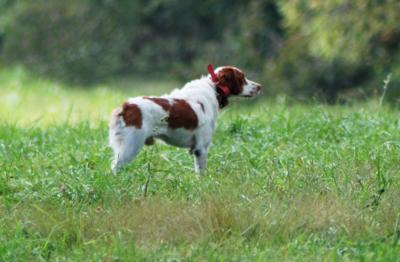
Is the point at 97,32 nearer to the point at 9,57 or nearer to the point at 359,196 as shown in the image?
the point at 9,57

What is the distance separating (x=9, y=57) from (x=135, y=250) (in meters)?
20.5

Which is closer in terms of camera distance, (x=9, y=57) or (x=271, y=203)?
(x=271, y=203)

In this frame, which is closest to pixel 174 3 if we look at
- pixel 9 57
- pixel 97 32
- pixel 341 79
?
pixel 97 32

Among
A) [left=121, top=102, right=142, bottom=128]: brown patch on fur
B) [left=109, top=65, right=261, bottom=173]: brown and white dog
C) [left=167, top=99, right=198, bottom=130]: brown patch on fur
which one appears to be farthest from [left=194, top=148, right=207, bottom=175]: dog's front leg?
[left=121, top=102, right=142, bottom=128]: brown patch on fur

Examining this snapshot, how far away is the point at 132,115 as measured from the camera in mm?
8594

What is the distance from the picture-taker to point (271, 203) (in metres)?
7.73

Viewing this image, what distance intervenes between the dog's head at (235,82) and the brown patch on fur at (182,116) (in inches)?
22.9

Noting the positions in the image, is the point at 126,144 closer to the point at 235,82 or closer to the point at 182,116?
the point at 182,116

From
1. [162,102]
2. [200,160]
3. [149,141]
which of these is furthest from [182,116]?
[200,160]

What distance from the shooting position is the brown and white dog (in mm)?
8617

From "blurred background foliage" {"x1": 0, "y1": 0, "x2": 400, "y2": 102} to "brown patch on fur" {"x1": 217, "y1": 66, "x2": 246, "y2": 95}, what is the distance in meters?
11.1

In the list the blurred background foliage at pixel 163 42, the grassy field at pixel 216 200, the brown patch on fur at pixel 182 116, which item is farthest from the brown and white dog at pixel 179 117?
the blurred background foliage at pixel 163 42

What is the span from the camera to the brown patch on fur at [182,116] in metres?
8.82

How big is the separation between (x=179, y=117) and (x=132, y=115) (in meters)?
0.43
